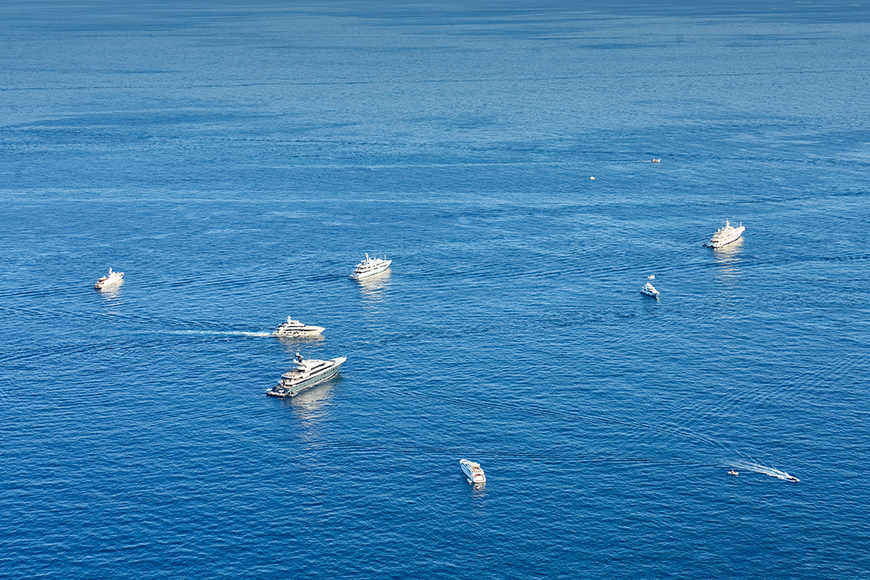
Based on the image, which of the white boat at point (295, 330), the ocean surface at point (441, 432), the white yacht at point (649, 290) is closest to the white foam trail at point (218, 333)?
the ocean surface at point (441, 432)

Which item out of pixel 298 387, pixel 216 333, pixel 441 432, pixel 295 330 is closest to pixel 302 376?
pixel 298 387

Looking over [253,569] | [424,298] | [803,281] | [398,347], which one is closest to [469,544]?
[253,569]

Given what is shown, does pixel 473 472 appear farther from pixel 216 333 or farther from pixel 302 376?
pixel 216 333

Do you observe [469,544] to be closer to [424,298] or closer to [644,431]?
[644,431]

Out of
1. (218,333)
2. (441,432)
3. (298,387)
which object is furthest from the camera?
(218,333)

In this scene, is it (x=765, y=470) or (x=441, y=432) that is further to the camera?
(x=441, y=432)

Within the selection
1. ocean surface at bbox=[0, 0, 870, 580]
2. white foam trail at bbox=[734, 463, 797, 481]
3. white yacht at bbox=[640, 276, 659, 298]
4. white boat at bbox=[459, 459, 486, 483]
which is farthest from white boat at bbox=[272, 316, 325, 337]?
white foam trail at bbox=[734, 463, 797, 481]

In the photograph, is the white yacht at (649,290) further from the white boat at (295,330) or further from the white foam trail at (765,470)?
the white foam trail at (765,470)
